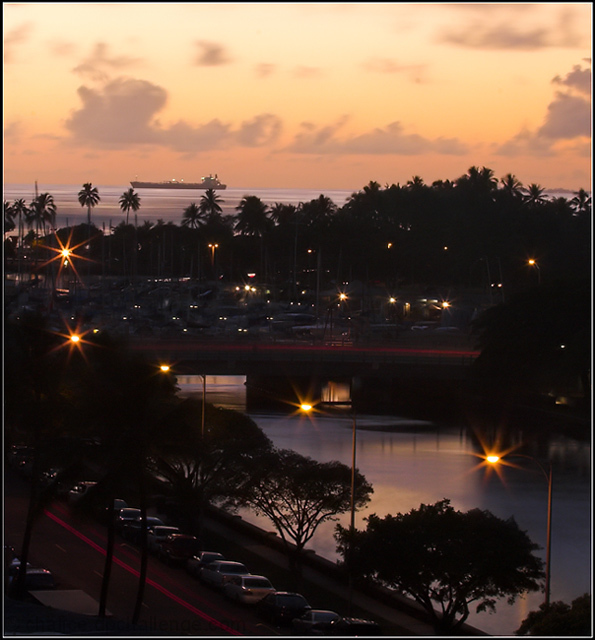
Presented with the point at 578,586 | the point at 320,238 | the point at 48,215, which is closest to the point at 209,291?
the point at 320,238

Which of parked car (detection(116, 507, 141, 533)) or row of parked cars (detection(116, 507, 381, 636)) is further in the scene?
parked car (detection(116, 507, 141, 533))

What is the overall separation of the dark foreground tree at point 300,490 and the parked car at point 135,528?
290 centimetres

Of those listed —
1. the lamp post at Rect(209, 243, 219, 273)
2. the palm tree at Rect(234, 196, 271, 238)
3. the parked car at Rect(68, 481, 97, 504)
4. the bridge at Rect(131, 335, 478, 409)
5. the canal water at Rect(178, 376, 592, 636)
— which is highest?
the palm tree at Rect(234, 196, 271, 238)

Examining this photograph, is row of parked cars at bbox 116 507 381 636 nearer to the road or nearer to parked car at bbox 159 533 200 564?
parked car at bbox 159 533 200 564

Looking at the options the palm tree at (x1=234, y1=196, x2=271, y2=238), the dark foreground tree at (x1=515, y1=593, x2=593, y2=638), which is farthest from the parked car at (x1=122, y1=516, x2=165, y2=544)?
the palm tree at (x1=234, y1=196, x2=271, y2=238)

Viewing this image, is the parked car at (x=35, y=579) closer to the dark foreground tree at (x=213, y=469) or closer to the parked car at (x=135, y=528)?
the parked car at (x=135, y=528)

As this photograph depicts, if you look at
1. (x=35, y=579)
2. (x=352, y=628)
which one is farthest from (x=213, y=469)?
(x=352, y=628)

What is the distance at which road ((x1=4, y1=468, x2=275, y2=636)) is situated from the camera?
19406 mm

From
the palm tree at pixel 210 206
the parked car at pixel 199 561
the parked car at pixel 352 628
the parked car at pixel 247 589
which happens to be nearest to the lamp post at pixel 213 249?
the palm tree at pixel 210 206

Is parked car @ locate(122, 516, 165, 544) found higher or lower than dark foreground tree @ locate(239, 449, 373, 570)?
lower

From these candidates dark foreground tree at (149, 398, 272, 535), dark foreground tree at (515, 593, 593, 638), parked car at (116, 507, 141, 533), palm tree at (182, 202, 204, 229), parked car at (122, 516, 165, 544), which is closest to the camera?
dark foreground tree at (515, 593, 593, 638)

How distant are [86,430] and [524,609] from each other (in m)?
11.9

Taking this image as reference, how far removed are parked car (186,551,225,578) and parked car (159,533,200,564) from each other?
0.79 feet

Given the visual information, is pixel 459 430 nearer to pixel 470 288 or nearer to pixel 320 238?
pixel 470 288
